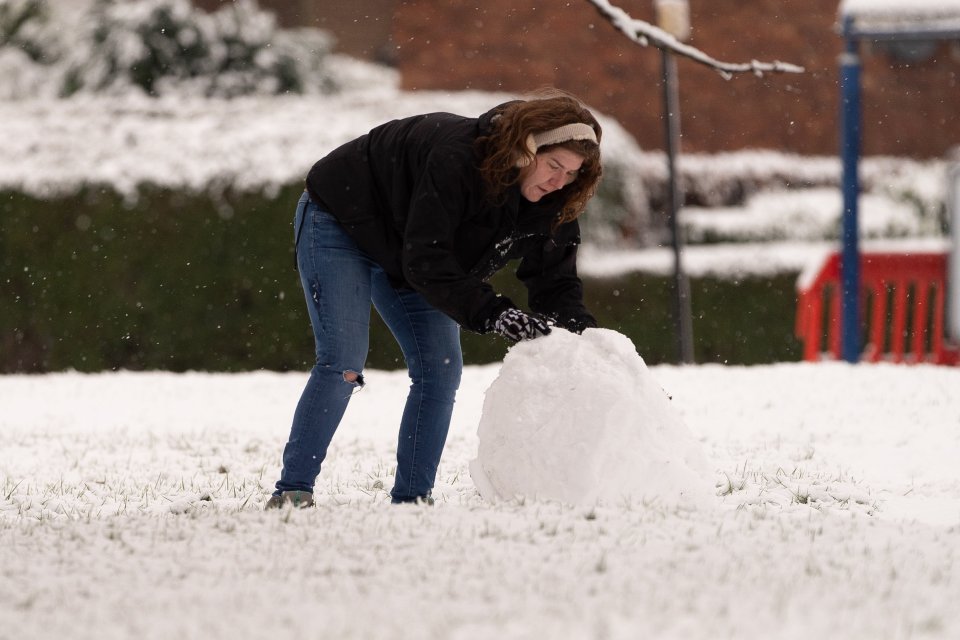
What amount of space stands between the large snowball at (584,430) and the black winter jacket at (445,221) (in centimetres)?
27

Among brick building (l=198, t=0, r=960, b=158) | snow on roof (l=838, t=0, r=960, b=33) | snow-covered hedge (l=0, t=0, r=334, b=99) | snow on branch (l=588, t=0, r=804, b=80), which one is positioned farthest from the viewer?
brick building (l=198, t=0, r=960, b=158)

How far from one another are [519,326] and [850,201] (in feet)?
19.6

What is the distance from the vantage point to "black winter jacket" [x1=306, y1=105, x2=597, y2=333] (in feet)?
13.5

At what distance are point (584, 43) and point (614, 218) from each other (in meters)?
6.41

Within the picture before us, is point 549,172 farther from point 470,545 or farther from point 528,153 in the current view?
point 470,545

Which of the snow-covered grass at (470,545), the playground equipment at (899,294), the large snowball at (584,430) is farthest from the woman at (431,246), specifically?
the playground equipment at (899,294)

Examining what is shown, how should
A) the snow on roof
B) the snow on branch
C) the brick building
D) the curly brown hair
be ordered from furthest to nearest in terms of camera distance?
the brick building
the snow on roof
the snow on branch
the curly brown hair

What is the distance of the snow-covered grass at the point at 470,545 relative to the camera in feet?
10.1

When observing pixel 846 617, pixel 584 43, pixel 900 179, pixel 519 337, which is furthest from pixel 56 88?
pixel 846 617

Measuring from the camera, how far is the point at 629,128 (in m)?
16.8

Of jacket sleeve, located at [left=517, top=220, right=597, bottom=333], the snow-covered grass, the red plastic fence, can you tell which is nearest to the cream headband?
jacket sleeve, located at [left=517, top=220, right=597, bottom=333]

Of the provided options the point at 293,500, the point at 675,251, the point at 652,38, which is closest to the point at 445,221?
the point at 293,500

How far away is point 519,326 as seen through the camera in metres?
4.25

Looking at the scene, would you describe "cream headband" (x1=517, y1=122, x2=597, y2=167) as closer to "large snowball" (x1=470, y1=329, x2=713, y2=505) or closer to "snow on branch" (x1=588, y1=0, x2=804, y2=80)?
"large snowball" (x1=470, y1=329, x2=713, y2=505)
